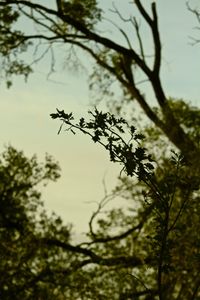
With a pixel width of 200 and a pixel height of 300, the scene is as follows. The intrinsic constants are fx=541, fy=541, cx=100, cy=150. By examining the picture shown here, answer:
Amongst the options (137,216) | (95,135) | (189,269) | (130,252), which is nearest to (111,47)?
(137,216)

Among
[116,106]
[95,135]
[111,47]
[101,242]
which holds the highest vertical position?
[111,47]

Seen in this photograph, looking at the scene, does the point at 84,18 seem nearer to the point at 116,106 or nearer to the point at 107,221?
the point at 116,106

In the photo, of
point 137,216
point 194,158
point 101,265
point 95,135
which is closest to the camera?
point 95,135

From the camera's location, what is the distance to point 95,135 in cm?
526

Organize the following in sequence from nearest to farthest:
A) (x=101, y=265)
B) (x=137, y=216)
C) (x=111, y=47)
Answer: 1. (x=101, y=265)
2. (x=137, y=216)
3. (x=111, y=47)

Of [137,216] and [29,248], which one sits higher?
[137,216]

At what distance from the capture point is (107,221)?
21.5m

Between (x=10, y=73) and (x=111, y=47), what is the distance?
463 centimetres

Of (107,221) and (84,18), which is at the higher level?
(84,18)

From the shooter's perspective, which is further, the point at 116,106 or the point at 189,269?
the point at 116,106

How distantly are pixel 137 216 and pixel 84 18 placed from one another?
894 centimetres

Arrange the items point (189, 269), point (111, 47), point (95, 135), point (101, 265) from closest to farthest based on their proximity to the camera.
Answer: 1. point (95, 135)
2. point (189, 269)
3. point (101, 265)
4. point (111, 47)

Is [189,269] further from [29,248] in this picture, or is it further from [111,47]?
[111,47]

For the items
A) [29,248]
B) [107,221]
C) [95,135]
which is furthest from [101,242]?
[95,135]
